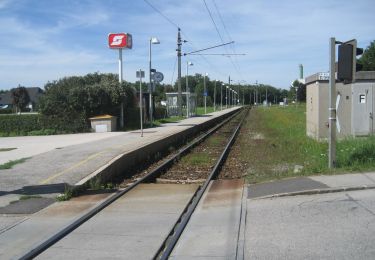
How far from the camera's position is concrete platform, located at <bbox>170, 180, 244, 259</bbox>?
6.26m

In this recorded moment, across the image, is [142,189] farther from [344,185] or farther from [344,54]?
[344,54]

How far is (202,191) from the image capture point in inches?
418

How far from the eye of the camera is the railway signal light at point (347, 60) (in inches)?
448

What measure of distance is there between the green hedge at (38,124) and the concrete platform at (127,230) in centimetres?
2130

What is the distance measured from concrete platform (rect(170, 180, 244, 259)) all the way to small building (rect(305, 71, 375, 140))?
1034cm

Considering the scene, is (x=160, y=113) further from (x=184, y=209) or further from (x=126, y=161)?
(x=184, y=209)

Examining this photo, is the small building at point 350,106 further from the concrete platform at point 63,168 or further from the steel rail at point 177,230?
the steel rail at point 177,230

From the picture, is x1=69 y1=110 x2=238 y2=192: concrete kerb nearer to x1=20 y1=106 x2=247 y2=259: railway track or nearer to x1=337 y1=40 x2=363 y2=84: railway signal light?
x1=20 y1=106 x2=247 y2=259: railway track

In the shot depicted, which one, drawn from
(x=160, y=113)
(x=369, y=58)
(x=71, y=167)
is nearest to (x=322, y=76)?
(x=71, y=167)

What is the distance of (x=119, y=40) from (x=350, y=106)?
20.7 m

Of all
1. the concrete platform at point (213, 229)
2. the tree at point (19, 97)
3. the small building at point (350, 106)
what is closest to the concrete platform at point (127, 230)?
the concrete platform at point (213, 229)

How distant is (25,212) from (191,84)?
156541 mm

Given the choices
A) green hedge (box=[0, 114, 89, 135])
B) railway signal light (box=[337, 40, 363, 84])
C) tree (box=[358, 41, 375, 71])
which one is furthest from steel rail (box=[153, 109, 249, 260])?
tree (box=[358, 41, 375, 71])

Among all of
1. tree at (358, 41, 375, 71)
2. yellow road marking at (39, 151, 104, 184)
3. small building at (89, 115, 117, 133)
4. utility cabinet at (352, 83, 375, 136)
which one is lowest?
yellow road marking at (39, 151, 104, 184)
